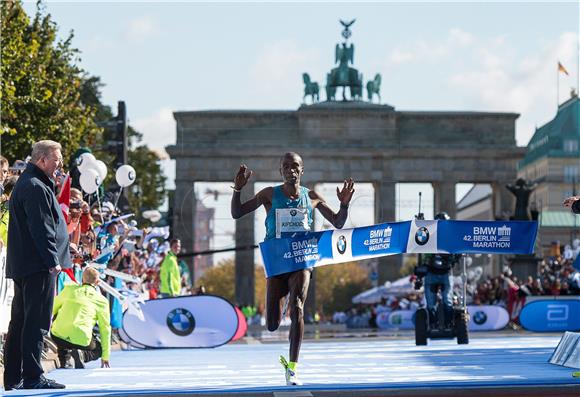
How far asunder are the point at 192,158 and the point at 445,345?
69.9 metres

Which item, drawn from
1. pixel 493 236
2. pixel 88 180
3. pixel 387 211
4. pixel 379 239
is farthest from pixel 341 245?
pixel 387 211

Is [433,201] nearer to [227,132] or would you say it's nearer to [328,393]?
[227,132]

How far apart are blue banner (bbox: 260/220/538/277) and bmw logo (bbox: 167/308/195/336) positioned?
22.0 feet

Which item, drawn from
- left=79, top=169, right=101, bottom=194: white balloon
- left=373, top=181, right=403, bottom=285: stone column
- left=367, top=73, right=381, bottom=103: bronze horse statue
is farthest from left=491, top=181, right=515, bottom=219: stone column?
left=79, top=169, right=101, bottom=194: white balloon

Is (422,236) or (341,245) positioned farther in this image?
(422,236)

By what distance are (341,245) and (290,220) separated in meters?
1.57

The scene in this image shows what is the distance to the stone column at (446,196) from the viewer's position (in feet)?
307

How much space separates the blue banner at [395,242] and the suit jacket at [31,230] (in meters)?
2.03

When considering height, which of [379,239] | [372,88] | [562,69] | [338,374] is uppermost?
[562,69]

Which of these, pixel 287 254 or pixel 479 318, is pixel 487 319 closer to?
pixel 479 318

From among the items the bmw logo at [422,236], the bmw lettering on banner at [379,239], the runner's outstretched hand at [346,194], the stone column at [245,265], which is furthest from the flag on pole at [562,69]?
the runner's outstretched hand at [346,194]

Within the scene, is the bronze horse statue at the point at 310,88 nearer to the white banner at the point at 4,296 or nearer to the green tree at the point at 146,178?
the green tree at the point at 146,178

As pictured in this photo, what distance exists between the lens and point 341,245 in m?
15.0

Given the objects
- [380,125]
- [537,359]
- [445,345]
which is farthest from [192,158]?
[537,359]
